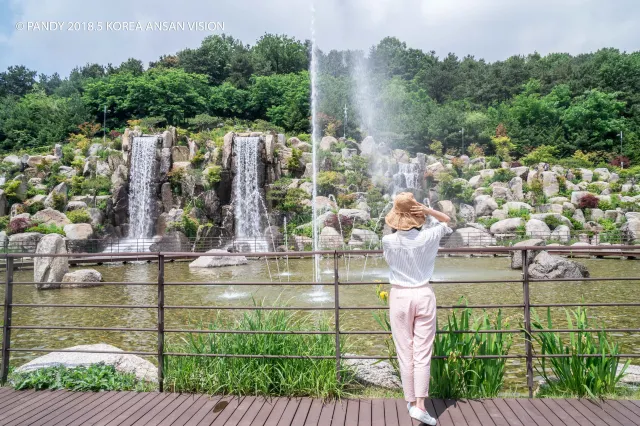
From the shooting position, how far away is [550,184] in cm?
3203

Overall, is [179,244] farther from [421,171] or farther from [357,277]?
[421,171]

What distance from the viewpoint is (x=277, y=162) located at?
30.7m

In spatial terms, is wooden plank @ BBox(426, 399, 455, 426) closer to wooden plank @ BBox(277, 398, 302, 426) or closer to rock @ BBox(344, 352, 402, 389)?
rock @ BBox(344, 352, 402, 389)

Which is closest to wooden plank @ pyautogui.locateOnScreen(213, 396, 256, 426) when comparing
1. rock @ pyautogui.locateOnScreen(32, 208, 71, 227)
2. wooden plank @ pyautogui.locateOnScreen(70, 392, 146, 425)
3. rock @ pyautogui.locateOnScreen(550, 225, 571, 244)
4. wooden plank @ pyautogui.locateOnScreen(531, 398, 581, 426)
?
wooden plank @ pyautogui.locateOnScreen(70, 392, 146, 425)

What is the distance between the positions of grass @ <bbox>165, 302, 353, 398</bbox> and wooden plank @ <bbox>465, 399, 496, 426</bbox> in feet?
3.17

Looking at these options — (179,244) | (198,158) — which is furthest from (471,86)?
(179,244)

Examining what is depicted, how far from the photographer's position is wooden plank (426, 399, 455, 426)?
3.30 meters

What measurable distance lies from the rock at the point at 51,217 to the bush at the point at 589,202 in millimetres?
28942

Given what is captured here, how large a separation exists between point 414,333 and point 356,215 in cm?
2352

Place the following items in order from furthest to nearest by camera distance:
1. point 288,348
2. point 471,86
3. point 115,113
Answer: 1. point 471,86
2. point 115,113
3. point 288,348

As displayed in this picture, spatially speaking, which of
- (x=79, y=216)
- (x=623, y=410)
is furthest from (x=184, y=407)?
(x=79, y=216)

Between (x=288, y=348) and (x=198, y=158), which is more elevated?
(x=198, y=158)

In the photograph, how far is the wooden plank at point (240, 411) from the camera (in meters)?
3.36

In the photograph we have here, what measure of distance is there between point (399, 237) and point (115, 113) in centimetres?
5097
